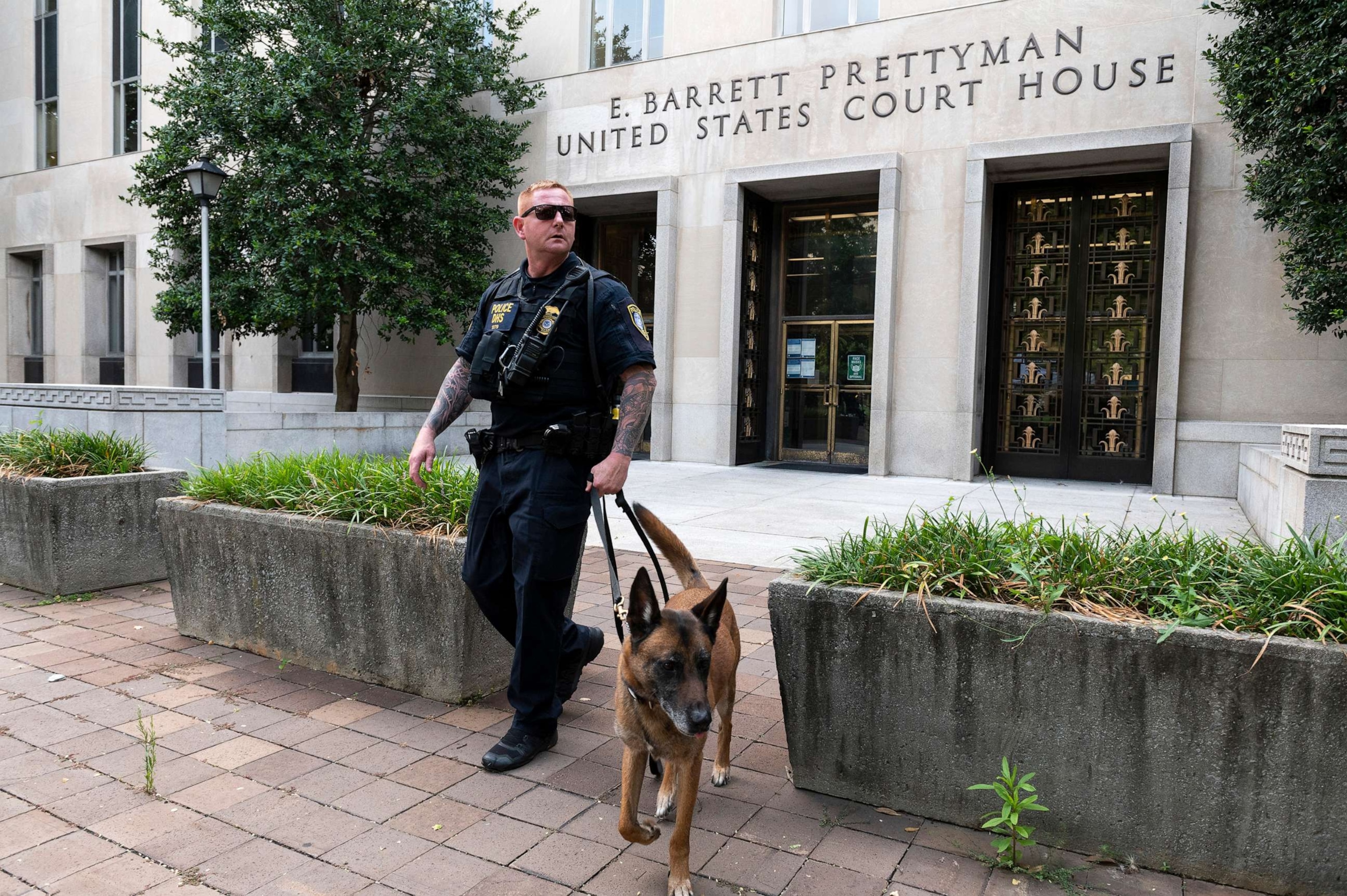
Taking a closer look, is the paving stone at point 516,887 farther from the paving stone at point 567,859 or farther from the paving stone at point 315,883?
the paving stone at point 315,883

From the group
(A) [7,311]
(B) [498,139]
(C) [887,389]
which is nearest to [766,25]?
(B) [498,139]

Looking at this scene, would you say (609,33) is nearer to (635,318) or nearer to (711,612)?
(635,318)

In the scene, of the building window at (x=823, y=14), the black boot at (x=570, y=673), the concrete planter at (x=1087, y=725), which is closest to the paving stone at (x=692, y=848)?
the concrete planter at (x=1087, y=725)

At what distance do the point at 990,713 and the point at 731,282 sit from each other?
41.4 feet

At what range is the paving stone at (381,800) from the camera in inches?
126

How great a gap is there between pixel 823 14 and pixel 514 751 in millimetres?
14304

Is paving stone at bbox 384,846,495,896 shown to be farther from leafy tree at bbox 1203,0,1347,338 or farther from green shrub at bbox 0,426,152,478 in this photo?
leafy tree at bbox 1203,0,1347,338

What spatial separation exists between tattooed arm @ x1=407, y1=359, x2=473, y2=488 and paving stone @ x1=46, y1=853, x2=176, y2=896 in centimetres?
174

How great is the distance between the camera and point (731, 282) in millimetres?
15016

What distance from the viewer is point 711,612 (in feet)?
9.02

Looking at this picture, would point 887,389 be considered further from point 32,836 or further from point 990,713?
point 32,836

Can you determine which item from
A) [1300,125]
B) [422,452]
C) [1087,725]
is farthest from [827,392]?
[1087,725]

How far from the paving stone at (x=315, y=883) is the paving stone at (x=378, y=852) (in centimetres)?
3

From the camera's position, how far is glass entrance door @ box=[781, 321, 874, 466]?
15812mm
